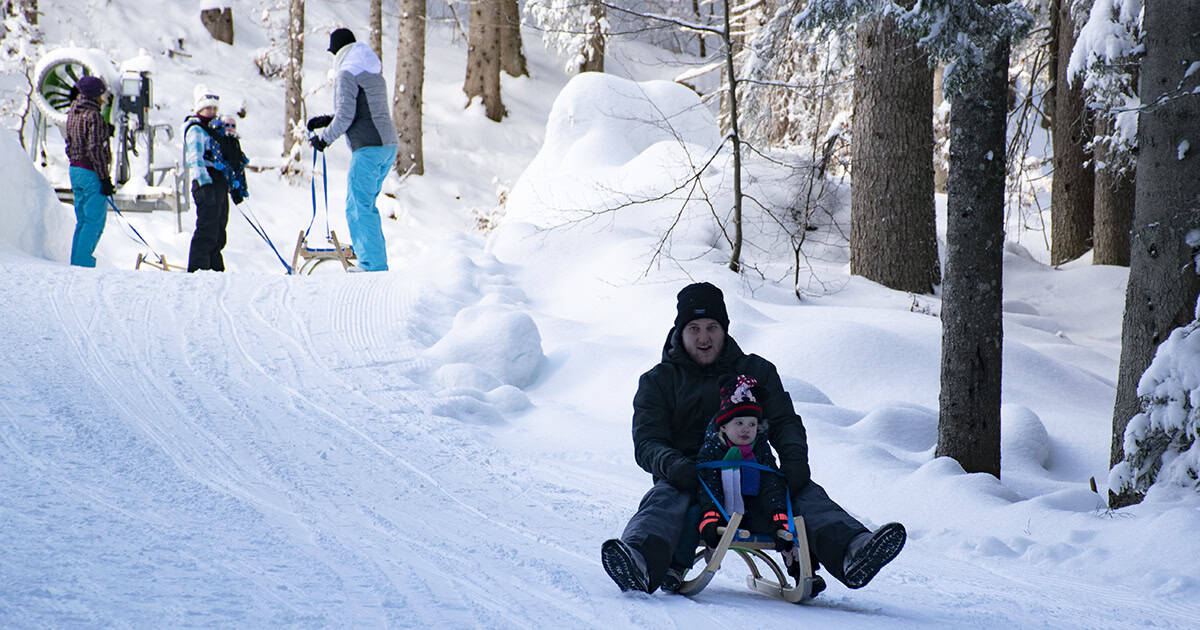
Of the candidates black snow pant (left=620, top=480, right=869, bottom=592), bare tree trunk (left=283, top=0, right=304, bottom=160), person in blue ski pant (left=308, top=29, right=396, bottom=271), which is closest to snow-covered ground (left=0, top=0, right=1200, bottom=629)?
black snow pant (left=620, top=480, right=869, bottom=592)

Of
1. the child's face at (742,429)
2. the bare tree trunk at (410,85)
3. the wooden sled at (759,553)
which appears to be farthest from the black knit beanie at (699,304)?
the bare tree trunk at (410,85)

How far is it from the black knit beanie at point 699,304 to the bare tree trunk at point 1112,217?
1064 cm

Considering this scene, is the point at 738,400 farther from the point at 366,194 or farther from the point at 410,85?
the point at 410,85

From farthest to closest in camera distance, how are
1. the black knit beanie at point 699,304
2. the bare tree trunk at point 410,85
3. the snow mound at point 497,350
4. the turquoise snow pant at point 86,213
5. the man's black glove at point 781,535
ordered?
the bare tree trunk at point 410,85
the turquoise snow pant at point 86,213
the snow mound at point 497,350
the black knit beanie at point 699,304
the man's black glove at point 781,535

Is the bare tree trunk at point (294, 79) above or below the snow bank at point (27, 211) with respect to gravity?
above

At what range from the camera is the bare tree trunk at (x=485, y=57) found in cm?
2384

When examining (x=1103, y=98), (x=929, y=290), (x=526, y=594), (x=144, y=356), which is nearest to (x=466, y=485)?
(x=526, y=594)

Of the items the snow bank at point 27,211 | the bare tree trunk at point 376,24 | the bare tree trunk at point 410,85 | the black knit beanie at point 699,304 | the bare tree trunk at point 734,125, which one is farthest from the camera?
the bare tree trunk at point 376,24

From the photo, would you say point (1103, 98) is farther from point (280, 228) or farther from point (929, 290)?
point (280, 228)

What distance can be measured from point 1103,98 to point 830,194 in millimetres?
3313

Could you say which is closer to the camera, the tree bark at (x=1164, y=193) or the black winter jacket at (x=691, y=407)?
the black winter jacket at (x=691, y=407)

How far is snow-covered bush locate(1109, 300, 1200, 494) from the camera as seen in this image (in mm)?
5082

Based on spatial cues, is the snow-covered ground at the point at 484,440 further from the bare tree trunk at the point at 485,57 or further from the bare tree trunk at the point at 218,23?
the bare tree trunk at the point at 218,23

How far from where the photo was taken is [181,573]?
358 cm
